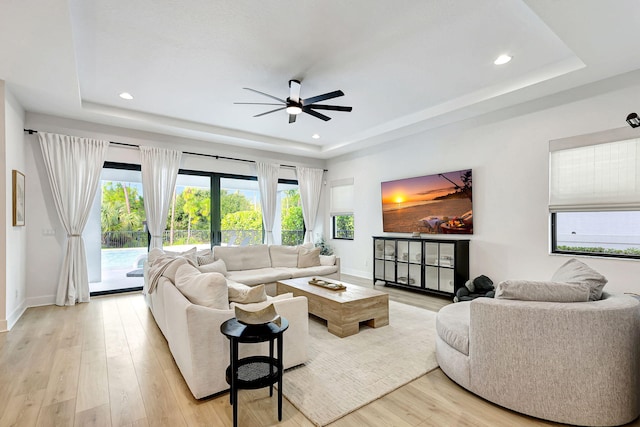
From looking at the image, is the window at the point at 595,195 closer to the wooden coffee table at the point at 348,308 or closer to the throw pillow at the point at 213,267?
the wooden coffee table at the point at 348,308

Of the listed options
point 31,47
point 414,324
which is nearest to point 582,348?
point 414,324

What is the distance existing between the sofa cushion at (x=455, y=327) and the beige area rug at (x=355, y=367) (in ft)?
1.23

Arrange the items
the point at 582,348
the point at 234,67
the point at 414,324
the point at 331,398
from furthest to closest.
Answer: the point at 414,324, the point at 234,67, the point at 331,398, the point at 582,348

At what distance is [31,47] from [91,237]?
3086mm

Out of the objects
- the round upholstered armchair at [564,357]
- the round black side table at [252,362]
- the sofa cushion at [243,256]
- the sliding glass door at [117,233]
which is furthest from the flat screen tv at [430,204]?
the sliding glass door at [117,233]

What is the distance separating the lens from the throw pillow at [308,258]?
17.6 ft

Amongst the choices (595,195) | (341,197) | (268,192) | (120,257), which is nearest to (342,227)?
(341,197)

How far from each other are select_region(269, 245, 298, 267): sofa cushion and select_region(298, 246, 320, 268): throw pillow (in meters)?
0.17

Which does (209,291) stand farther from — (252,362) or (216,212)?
(216,212)

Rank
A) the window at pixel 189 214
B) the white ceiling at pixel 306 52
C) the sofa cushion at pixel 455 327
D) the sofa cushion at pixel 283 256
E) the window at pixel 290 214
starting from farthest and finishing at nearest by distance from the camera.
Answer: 1. the window at pixel 290 214
2. the window at pixel 189 214
3. the sofa cushion at pixel 283 256
4. the white ceiling at pixel 306 52
5. the sofa cushion at pixel 455 327

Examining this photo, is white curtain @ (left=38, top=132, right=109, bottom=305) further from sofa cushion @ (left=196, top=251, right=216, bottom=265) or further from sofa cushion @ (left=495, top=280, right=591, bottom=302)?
sofa cushion @ (left=495, top=280, right=591, bottom=302)

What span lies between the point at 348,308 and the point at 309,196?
14.2 ft

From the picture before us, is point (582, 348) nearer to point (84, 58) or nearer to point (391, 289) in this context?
point (391, 289)

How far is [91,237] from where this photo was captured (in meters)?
4.95
